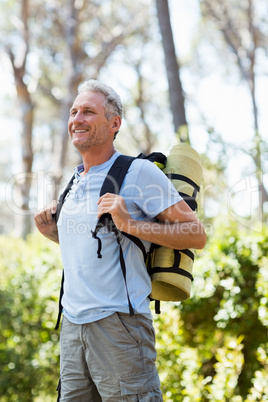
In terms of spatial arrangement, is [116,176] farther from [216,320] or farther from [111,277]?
[216,320]

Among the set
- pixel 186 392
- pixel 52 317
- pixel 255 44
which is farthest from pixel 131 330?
Answer: pixel 255 44

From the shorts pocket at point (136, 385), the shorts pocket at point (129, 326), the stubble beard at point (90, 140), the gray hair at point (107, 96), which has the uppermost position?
the gray hair at point (107, 96)

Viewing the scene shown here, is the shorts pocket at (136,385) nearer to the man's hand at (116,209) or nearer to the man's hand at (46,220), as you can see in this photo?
the man's hand at (116,209)

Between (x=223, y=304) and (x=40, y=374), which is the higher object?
(x=223, y=304)

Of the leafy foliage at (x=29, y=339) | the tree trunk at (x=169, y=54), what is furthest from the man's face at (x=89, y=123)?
the tree trunk at (x=169, y=54)

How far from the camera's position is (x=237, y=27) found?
52.3ft

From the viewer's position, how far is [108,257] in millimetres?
1843

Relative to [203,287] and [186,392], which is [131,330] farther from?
[203,287]

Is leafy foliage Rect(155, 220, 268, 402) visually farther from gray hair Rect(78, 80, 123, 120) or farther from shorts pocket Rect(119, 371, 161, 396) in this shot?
gray hair Rect(78, 80, 123, 120)

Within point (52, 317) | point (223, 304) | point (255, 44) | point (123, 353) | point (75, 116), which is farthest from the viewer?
point (255, 44)

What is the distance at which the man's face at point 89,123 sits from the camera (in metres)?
2.02

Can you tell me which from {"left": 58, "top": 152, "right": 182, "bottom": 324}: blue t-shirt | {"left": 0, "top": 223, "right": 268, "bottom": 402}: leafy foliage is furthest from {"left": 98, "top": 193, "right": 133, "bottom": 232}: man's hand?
{"left": 0, "top": 223, "right": 268, "bottom": 402}: leafy foliage

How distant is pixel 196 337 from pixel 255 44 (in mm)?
14006

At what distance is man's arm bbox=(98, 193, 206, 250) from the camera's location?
175cm
